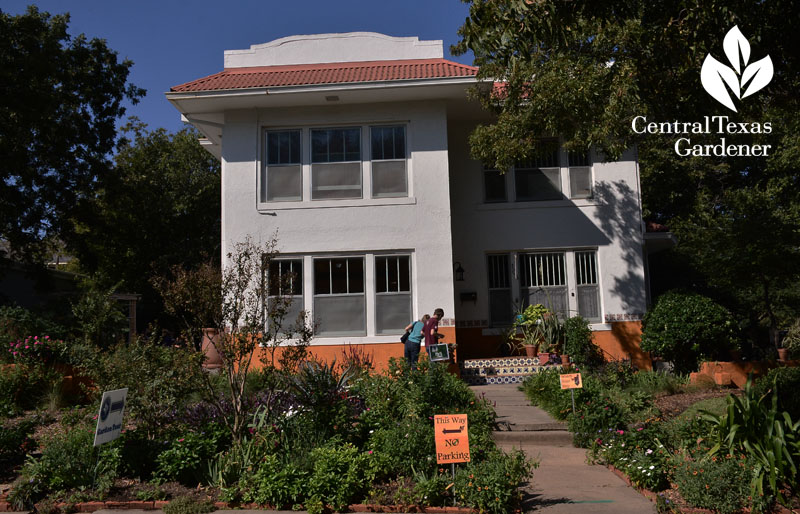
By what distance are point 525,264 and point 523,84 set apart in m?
4.74

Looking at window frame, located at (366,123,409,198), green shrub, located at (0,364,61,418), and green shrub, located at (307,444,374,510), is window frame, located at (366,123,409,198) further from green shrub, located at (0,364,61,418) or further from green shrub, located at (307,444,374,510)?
green shrub, located at (307,444,374,510)

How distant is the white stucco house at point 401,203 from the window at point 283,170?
3cm

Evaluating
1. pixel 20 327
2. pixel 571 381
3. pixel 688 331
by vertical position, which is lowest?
pixel 571 381

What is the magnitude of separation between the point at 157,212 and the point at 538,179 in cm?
A: 1387

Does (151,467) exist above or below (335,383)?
below

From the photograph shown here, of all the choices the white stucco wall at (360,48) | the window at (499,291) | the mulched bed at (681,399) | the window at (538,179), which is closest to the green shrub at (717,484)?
the mulched bed at (681,399)

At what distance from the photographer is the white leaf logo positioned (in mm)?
7982

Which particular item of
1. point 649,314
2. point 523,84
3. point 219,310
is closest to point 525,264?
point 649,314

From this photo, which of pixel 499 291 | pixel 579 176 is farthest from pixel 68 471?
pixel 579 176

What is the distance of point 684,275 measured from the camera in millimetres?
20047

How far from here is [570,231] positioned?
14.4m

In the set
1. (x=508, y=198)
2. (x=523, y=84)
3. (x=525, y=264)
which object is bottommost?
(x=525, y=264)

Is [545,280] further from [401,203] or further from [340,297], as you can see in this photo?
[340,297]

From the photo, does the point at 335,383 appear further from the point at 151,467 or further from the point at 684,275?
the point at 684,275
